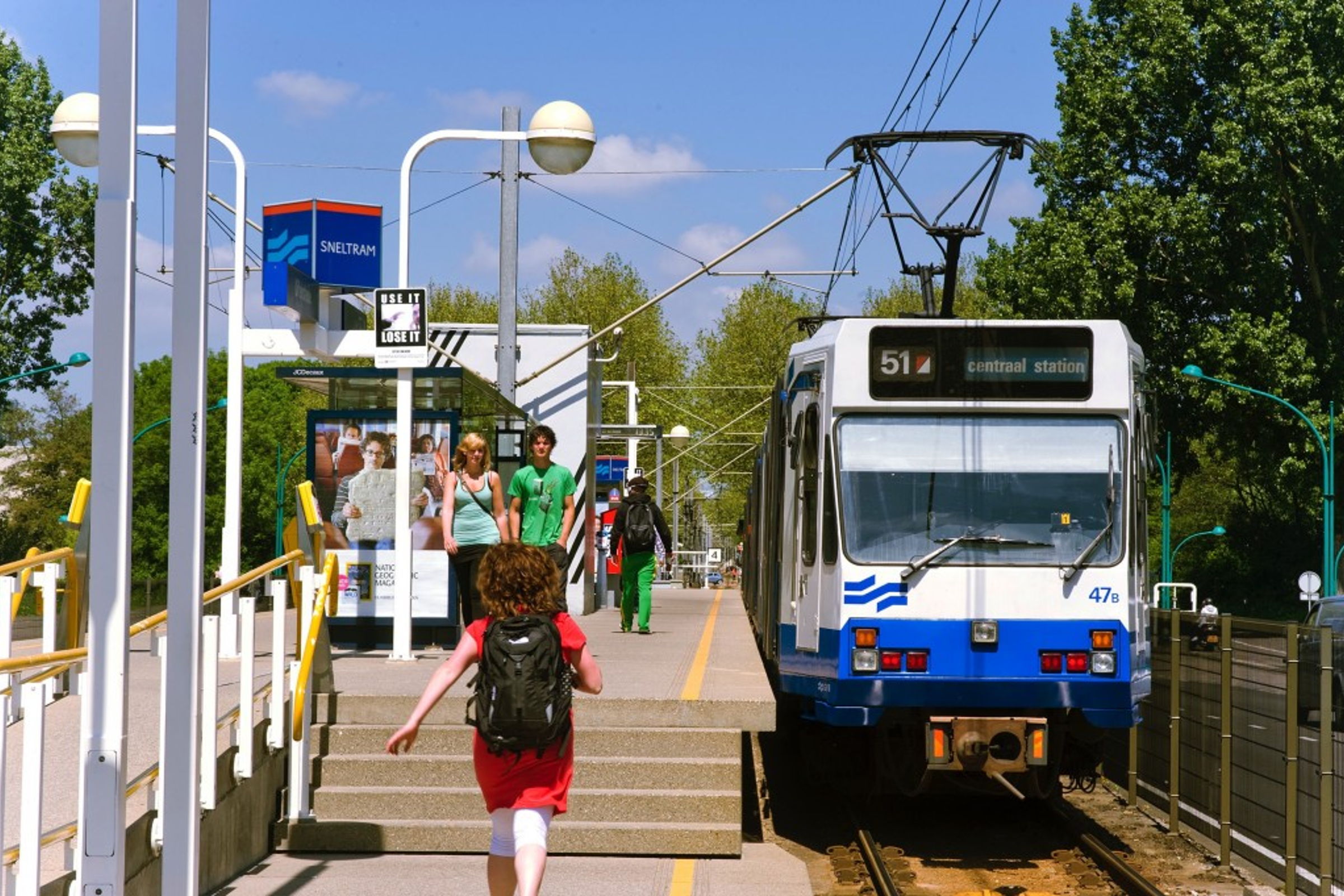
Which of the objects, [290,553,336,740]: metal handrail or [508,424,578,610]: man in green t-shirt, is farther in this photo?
[508,424,578,610]: man in green t-shirt

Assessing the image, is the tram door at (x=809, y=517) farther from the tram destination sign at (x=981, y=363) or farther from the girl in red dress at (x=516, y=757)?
the girl in red dress at (x=516, y=757)

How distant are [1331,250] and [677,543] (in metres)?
37.1

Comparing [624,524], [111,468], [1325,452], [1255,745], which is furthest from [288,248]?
[1325,452]

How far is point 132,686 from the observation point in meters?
11.1

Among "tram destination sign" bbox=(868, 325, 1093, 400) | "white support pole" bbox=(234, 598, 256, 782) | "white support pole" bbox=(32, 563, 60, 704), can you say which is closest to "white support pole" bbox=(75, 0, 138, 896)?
"white support pole" bbox=(234, 598, 256, 782)

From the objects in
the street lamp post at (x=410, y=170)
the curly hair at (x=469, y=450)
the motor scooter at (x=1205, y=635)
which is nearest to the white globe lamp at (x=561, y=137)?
the street lamp post at (x=410, y=170)

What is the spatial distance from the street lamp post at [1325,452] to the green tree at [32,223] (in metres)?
29.8

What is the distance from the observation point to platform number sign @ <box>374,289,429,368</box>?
13.9m

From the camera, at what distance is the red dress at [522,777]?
6750 mm

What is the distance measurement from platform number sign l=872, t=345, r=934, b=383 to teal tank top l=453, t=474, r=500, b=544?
3.20 meters

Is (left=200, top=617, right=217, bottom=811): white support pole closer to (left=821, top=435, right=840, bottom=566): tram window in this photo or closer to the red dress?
the red dress

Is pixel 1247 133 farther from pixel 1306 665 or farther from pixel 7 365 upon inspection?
pixel 7 365

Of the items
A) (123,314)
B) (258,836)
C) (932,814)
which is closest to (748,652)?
(932,814)

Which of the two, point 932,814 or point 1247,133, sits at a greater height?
point 1247,133
